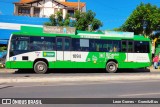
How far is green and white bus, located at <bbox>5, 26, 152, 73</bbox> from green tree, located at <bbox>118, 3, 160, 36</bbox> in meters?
6.92

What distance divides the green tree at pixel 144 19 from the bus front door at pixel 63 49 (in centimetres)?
1086

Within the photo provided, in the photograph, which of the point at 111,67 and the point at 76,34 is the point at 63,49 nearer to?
the point at 76,34

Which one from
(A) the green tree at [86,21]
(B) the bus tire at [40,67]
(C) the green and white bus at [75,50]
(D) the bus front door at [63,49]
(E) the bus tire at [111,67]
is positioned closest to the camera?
(C) the green and white bus at [75,50]

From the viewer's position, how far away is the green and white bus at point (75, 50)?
70.0 feet

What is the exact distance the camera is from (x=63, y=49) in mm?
22266

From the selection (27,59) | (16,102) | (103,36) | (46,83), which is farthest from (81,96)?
(103,36)

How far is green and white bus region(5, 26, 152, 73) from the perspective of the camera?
21344 mm

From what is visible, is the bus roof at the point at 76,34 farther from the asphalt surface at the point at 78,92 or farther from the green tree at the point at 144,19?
the asphalt surface at the point at 78,92

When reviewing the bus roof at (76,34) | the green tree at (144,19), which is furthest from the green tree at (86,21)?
the bus roof at (76,34)

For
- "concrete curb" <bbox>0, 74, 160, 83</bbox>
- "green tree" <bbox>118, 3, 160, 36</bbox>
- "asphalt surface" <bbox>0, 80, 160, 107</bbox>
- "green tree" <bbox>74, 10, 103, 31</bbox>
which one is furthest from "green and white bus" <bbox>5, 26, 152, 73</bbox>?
"green tree" <bbox>74, 10, 103, 31</bbox>

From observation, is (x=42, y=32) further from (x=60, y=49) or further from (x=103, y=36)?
(x=103, y=36)

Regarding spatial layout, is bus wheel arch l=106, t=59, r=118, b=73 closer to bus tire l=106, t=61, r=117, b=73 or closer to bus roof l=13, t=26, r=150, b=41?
bus tire l=106, t=61, r=117, b=73

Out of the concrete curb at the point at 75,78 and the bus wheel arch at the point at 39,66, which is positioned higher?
the bus wheel arch at the point at 39,66

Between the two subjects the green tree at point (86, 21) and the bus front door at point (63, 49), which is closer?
the bus front door at point (63, 49)
